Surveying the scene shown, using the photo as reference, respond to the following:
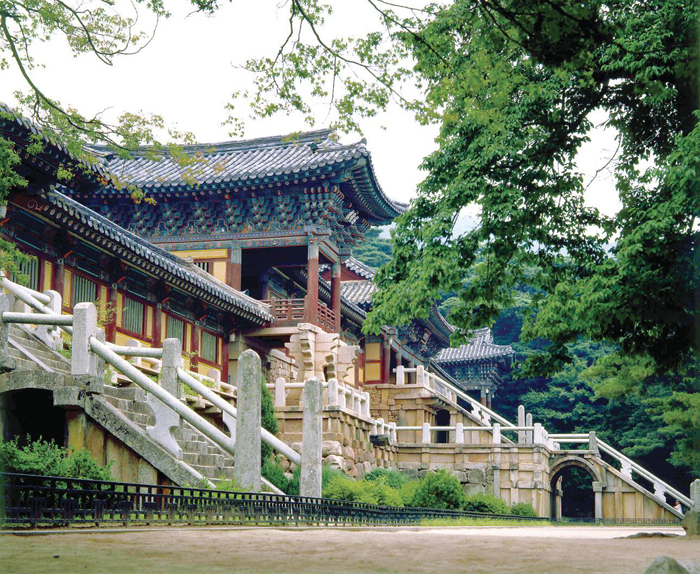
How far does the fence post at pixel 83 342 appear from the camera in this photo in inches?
534

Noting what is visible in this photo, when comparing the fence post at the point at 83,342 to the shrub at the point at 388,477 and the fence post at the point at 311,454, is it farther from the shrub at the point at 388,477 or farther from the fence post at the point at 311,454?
the shrub at the point at 388,477

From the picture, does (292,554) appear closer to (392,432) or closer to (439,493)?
(439,493)

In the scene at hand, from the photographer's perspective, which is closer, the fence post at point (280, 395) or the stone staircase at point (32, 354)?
the stone staircase at point (32, 354)

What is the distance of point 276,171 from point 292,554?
70.9ft

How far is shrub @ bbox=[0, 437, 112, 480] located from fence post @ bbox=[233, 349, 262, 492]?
78.0 inches

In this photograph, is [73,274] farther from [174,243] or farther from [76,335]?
[174,243]

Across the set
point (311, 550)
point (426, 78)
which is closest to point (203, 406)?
point (426, 78)

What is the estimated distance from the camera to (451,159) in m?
16.2

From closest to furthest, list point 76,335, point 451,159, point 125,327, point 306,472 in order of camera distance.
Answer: point 76,335 → point 306,472 → point 451,159 → point 125,327

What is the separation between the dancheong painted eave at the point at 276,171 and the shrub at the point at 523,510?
11019 millimetres

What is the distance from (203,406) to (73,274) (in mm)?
4908

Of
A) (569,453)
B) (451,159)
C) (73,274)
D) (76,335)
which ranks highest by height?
(451,159)

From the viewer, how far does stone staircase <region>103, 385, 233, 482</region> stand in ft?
45.9

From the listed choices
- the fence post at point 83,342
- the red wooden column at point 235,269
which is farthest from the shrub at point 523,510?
the fence post at point 83,342
